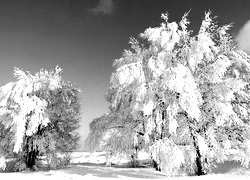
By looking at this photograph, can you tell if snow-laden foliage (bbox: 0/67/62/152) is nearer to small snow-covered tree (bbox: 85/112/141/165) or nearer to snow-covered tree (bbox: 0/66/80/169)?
snow-covered tree (bbox: 0/66/80/169)

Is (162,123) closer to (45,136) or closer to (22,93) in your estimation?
(45,136)

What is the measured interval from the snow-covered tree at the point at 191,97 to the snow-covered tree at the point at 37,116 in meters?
6.65

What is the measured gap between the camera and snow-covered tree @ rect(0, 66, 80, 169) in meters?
18.5

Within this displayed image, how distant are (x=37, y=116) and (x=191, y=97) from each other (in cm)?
1094

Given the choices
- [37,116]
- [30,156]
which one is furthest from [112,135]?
[30,156]

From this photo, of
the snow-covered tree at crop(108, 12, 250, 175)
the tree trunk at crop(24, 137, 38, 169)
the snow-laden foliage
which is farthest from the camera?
the tree trunk at crop(24, 137, 38, 169)

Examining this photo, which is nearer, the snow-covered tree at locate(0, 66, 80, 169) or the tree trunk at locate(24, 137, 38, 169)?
the snow-covered tree at locate(0, 66, 80, 169)

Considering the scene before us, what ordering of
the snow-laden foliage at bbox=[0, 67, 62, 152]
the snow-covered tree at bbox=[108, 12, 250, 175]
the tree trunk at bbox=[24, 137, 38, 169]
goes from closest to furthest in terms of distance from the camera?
the snow-covered tree at bbox=[108, 12, 250, 175]
the snow-laden foliage at bbox=[0, 67, 62, 152]
the tree trunk at bbox=[24, 137, 38, 169]

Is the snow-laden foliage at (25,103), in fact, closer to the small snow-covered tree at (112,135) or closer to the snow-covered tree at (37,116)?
the snow-covered tree at (37,116)

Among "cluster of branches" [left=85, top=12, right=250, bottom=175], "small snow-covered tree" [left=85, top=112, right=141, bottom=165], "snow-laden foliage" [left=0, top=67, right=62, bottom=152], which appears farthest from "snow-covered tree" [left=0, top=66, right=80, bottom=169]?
"cluster of branches" [left=85, top=12, right=250, bottom=175]

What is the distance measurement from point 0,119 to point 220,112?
15.1m

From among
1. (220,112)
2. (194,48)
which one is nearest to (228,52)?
(194,48)

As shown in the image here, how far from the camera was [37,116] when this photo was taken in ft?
61.3

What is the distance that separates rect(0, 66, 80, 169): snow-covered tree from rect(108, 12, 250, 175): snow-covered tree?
262 inches
